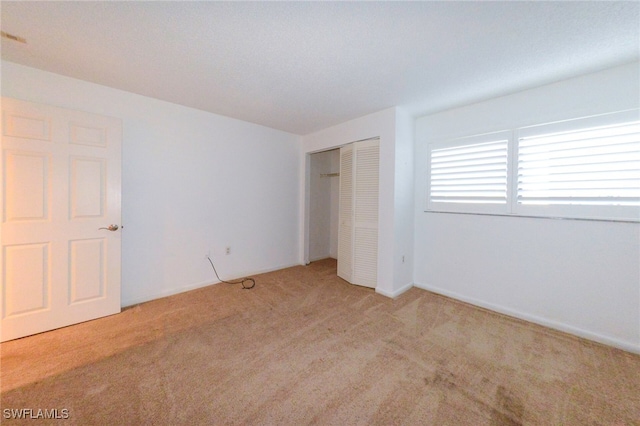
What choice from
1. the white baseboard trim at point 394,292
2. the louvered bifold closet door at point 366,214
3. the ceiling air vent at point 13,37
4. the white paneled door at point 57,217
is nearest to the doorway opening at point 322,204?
the louvered bifold closet door at point 366,214

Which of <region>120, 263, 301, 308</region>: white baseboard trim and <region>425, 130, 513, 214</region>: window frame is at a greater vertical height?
<region>425, 130, 513, 214</region>: window frame

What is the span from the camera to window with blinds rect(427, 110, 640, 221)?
2.05m

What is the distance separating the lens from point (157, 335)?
215 cm

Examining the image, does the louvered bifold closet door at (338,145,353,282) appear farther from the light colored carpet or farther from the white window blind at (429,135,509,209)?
the white window blind at (429,135,509,209)

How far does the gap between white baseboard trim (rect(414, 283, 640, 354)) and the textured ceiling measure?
2451 mm

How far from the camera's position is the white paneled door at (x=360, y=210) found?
331 centimetres

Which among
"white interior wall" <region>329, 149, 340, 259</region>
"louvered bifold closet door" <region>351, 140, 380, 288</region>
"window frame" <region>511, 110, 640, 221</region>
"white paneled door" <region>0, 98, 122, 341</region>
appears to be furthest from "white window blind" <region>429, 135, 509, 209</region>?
"white paneled door" <region>0, 98, 122, 341</region>

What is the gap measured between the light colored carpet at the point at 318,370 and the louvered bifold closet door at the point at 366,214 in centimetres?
79

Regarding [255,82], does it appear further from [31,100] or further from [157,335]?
[157,335]

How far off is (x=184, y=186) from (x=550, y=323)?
455 cm

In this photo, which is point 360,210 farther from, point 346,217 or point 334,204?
point 334,204

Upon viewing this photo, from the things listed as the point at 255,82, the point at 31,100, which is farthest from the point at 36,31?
the point at 255,82

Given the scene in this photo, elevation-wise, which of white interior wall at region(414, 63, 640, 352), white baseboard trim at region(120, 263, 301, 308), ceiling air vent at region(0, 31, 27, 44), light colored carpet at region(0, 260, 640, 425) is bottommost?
light colored carpet at region(0, 260, 640, 425)

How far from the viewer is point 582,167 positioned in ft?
7.29
